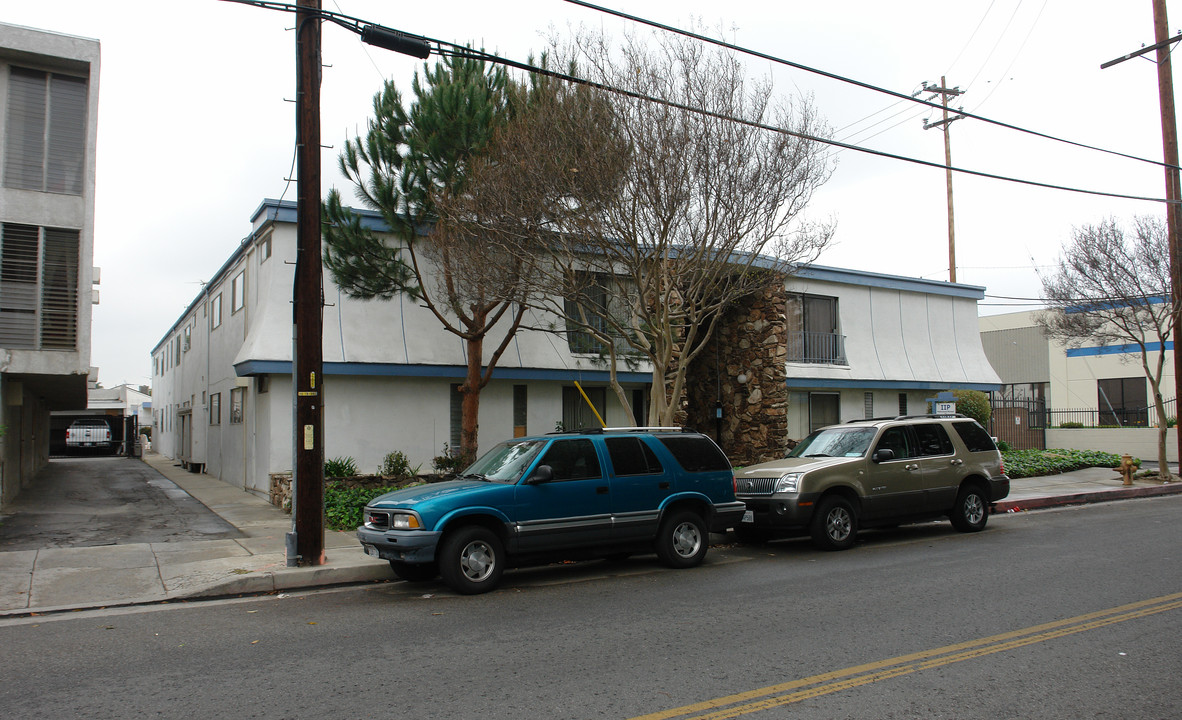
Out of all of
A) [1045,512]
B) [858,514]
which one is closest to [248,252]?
[858,514]

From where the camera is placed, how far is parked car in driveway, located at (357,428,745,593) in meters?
8.70

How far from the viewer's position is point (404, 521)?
869 cm

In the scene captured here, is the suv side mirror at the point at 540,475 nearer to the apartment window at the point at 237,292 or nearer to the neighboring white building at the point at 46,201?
the neighboring white building at the point at 46,201

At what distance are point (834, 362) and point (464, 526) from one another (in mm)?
16556

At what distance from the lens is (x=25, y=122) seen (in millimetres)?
13719

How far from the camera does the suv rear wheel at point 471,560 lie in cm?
859

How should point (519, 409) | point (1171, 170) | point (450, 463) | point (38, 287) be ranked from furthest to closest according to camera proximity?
1. point (1171, 170)
2. point (519, 409)
3. point (450, 463)
4. point (38, 287)

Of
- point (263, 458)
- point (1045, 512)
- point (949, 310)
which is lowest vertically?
point (1045, 512)

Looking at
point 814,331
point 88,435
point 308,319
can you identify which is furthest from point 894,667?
point 88,435

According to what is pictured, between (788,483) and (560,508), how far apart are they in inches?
142

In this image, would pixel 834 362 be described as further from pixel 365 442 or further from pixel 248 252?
pixel 248 252

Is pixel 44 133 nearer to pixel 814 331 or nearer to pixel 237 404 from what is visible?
pixel 237 404

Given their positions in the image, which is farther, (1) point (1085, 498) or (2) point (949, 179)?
(2) point (949, 179)

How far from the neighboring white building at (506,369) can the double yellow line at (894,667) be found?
12453 mm
